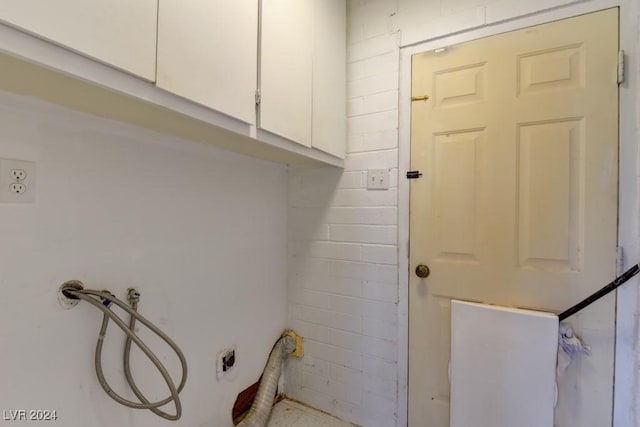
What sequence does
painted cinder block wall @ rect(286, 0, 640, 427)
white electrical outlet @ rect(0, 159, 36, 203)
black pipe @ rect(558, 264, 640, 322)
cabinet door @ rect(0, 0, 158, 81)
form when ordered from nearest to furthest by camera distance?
cabinet door @ rect(0, 0, 158, 81)
white electrical outlet @ rect(0, 159, 36, 203)
black pipe @ rect(558, 264, 640, 322)
painted cinder block wall @ rect(286, 0, 640, 427)

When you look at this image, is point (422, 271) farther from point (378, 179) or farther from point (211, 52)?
point (211, 52)

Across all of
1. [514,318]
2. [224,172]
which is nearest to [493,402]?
[514,318]

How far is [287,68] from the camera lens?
1287 millimetres

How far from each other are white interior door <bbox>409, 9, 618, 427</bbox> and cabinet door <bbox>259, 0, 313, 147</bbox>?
59 cm

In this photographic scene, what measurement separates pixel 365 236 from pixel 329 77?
87 centimetres

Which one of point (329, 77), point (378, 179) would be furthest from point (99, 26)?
point (378, 179)

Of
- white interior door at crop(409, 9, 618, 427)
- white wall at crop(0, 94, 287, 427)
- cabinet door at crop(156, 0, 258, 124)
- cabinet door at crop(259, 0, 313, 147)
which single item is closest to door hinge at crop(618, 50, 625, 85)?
white interior door at crop(409, 9, 618, 427)

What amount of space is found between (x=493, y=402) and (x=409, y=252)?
730 millimetres

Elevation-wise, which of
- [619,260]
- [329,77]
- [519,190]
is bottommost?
[619,260]

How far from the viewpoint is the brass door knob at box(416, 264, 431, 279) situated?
155cm

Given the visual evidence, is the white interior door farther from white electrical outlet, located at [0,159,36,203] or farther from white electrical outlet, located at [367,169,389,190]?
white electrical outlet, located at [0,159,36,203]

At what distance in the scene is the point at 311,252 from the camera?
6.22ft

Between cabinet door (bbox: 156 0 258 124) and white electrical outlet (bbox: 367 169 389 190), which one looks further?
white electrical outlet (bbox: 367 169 389 190)

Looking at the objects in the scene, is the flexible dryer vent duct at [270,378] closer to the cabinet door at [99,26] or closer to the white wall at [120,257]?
the white wall at [120,257]
